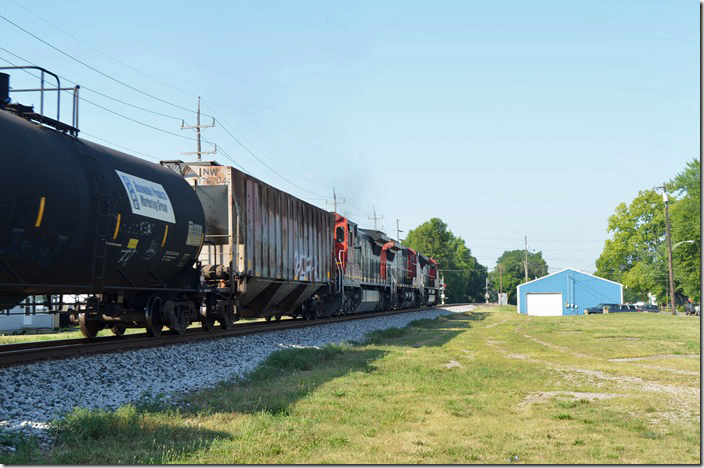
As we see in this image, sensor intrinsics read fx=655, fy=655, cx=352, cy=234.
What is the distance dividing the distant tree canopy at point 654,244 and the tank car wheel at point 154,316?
6636 cm

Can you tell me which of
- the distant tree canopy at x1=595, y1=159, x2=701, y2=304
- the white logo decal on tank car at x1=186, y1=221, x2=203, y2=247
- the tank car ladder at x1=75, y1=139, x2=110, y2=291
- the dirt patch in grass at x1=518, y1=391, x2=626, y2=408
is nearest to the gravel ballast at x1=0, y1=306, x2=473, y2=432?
the tank car ladder at x1=75, y1=139, x2=110, y2=291

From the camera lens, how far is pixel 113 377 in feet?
33.3

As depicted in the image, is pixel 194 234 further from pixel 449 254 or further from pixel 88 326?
pixel 449 254

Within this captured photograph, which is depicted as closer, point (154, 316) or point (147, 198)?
point (147, 198)

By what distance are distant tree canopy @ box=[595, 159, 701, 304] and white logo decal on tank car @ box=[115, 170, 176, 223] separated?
6708cm

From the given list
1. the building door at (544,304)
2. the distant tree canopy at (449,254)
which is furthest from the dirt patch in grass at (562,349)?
the distant tree canopy at (449,254)

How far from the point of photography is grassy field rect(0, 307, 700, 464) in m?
6.40

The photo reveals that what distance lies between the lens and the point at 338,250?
2903cm

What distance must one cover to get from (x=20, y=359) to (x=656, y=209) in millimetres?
78246

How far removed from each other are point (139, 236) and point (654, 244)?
2991 inches

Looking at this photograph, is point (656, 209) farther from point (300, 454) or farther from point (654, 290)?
point (300, 454)

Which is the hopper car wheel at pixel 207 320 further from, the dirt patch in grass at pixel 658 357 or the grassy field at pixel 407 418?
the dirt patch in grass at pixel 658 357

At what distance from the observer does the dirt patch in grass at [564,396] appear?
9701 millimetres

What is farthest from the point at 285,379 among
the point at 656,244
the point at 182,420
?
the point at 656,244
